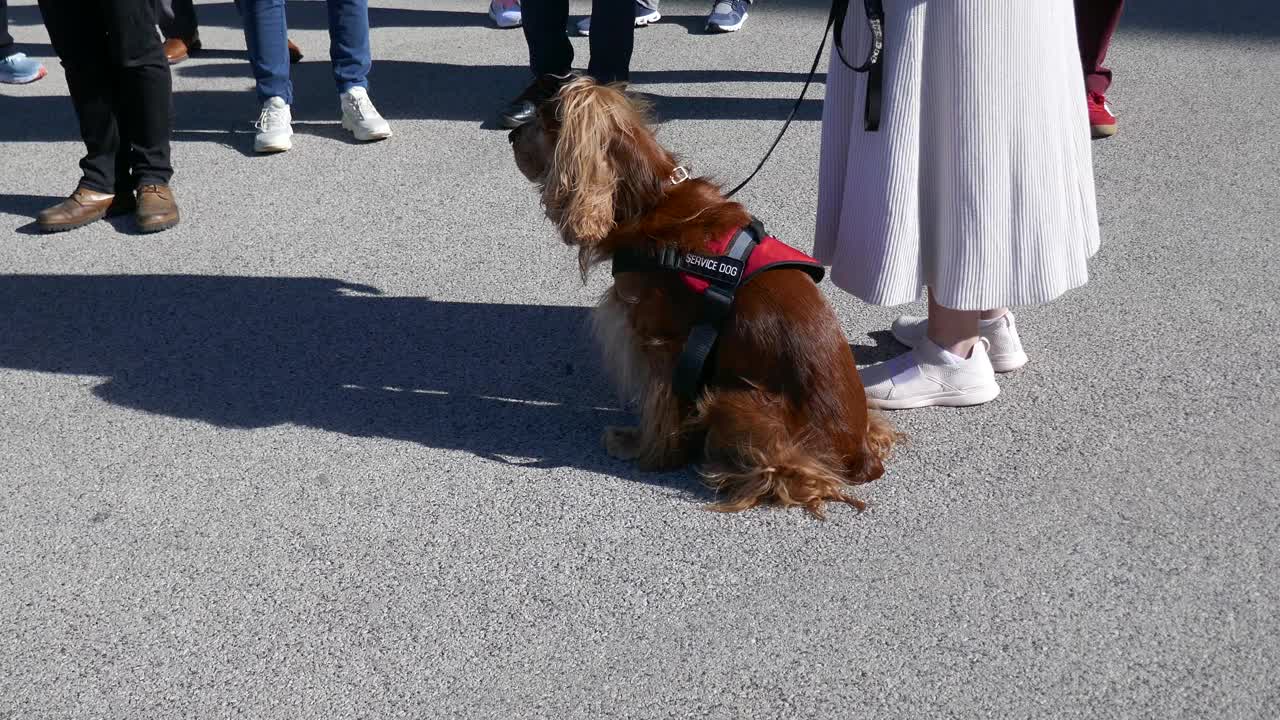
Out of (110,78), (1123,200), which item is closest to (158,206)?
(110,78)

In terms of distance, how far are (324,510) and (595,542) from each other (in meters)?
0.80

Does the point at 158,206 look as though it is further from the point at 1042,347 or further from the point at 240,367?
the point at 1042,347

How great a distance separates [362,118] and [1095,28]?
3.75 m

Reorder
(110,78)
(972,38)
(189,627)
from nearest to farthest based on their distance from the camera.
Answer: (189,627) < (972,38) < (110,78)

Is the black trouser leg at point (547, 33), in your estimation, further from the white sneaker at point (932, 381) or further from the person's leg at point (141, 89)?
the white sneaker at point (932, 381)

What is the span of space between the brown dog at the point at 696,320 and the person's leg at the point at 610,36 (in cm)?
240

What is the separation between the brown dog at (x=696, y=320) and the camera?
292 cm

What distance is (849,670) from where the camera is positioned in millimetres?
2486

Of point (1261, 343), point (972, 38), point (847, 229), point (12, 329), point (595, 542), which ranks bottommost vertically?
point (12, 329)

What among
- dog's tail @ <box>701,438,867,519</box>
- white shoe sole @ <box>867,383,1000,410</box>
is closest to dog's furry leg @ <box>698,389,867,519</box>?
dog's tail @ <box>701,438,867,519</box>

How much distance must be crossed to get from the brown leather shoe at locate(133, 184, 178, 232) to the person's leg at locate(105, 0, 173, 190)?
0.06 m

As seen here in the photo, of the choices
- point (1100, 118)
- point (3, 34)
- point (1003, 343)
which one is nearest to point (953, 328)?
point (1003, 343)

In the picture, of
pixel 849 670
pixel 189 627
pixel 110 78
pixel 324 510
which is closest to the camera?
pixel 849 670

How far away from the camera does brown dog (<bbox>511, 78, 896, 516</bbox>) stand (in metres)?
2.92
